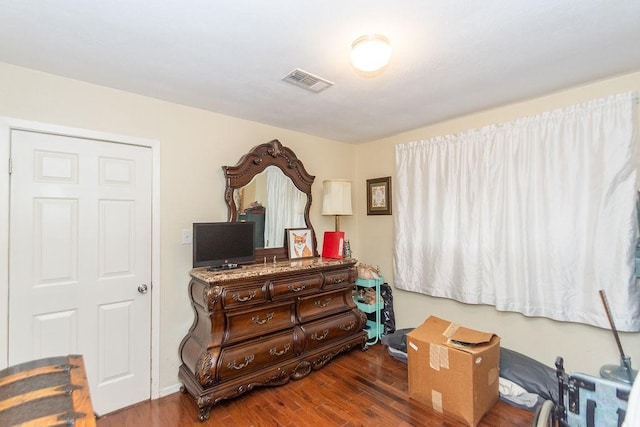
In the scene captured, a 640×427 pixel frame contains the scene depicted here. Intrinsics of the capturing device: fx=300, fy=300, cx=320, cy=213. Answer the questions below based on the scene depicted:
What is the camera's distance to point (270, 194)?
119 inches

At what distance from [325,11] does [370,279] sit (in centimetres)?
266

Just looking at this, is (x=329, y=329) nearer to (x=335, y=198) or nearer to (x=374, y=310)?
(x=374, y=310)

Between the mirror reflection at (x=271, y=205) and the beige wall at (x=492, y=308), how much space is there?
3.27 ft

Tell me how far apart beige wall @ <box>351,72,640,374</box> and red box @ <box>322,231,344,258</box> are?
67 cm

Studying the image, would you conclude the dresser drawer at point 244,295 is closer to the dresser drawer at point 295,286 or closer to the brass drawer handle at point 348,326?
the dresser drawer at point 295,286

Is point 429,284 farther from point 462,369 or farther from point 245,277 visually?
point 245,277

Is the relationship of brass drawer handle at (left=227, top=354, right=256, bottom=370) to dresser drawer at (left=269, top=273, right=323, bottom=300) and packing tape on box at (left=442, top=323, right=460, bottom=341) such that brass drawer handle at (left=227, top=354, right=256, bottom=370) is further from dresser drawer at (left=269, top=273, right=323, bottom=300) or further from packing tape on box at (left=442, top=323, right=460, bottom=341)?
packing tape on box at (left=442, top=323, right=460, bottom=341)

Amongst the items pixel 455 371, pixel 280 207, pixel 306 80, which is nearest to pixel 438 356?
pixel 455 371

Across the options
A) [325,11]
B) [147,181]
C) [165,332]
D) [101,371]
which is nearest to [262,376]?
[165,332]

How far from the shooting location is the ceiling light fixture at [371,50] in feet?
5.04

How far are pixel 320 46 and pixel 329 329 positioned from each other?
2.34 metres

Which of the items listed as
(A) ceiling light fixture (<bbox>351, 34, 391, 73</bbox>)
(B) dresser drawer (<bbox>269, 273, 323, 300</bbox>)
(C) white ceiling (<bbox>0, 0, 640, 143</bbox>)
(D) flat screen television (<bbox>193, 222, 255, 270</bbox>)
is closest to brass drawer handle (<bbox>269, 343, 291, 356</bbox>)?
(B) dresser drawer (<bbox>269, 273, 323, 300</bbox>)

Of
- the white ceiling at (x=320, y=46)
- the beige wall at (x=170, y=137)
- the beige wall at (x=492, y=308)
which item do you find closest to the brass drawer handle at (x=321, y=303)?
the beige wall at (x=492, y=308)

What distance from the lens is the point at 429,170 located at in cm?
311
